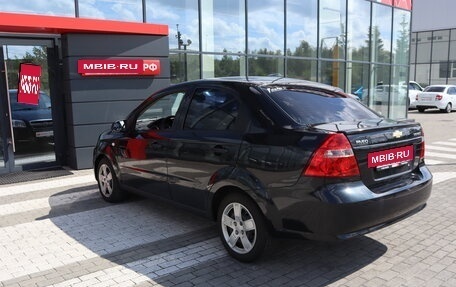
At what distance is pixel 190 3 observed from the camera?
35.0 ft

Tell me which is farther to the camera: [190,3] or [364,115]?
[190,3]

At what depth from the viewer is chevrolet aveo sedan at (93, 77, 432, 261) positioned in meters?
3.50

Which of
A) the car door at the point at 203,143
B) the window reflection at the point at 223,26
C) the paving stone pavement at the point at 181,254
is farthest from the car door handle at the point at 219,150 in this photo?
the window reflection at the point at 223,26

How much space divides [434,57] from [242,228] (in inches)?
1590

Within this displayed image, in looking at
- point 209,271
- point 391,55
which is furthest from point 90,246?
point 391,55

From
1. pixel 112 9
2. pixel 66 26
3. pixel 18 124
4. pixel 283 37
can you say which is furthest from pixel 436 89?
pixel 18 124

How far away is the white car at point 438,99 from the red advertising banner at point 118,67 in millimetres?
18855

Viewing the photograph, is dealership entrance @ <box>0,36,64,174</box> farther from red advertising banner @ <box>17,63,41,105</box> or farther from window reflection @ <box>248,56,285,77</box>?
window reflection @ <box>248,56,285,77</box>

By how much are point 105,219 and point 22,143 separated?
3.96 meters

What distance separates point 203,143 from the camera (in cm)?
436

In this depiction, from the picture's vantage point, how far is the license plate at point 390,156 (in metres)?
3.69

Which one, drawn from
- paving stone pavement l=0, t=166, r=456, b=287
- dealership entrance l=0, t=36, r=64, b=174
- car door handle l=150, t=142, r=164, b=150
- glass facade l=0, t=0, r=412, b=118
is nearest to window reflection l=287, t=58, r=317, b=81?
glass facade l=0, t=0, r=412, b=118

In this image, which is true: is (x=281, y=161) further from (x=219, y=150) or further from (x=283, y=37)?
(x=283, y=37)

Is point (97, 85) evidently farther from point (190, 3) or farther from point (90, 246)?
point (90, 246)
